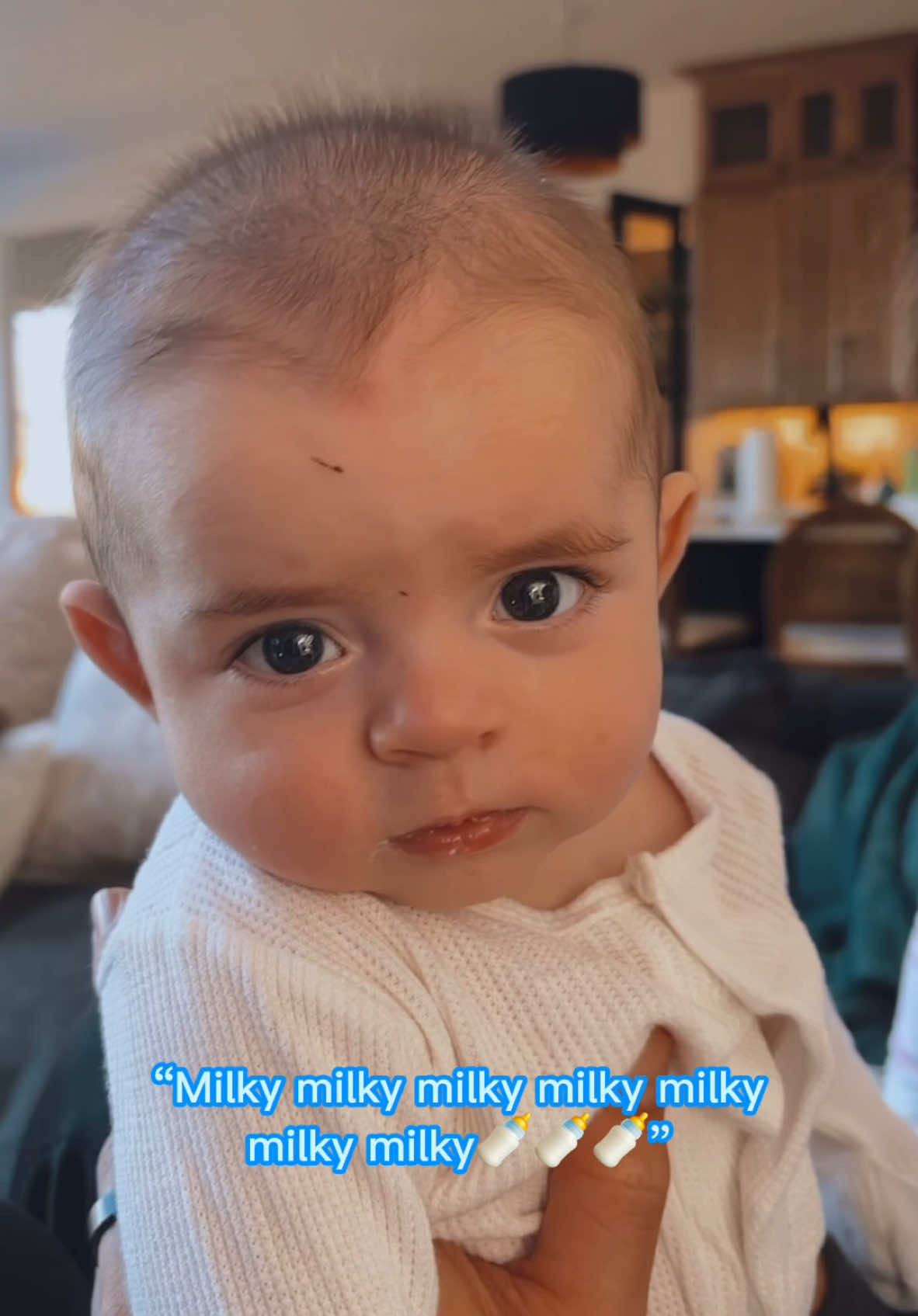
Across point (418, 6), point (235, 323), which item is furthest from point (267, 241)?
point (418, 6)

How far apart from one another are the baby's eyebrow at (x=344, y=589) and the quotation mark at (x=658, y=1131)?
1.17ft

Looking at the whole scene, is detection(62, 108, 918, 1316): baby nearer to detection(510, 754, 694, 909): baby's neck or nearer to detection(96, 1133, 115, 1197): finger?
detection(510, 754, 694, 909): baby's neck

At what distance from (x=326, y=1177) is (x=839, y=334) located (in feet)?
18.2

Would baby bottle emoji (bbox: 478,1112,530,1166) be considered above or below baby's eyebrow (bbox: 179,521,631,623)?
below

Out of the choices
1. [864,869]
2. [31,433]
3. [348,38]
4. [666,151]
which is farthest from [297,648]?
[31,433]

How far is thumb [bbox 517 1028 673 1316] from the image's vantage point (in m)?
0.65

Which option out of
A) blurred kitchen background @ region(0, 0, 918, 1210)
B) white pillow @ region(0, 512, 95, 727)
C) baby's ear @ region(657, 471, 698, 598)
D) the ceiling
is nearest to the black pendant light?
blurred kitchen background @ region(0, 0, 918, 1210)

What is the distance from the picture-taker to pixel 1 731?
6.16 ft

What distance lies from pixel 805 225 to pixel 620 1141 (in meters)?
5.49

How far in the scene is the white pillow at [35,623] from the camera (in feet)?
6.86

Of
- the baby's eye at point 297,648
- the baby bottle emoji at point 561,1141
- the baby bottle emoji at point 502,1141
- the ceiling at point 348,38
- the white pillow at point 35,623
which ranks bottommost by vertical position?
the white pillow at point 35,623

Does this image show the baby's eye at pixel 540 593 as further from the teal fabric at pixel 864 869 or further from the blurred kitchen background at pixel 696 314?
the blurred kitchen background at pixel 696 314

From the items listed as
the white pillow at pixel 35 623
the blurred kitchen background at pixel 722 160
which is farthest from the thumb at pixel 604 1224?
the blurred kitchen background at pixel 722 160

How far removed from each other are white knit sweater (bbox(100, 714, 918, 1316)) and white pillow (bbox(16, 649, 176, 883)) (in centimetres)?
112
